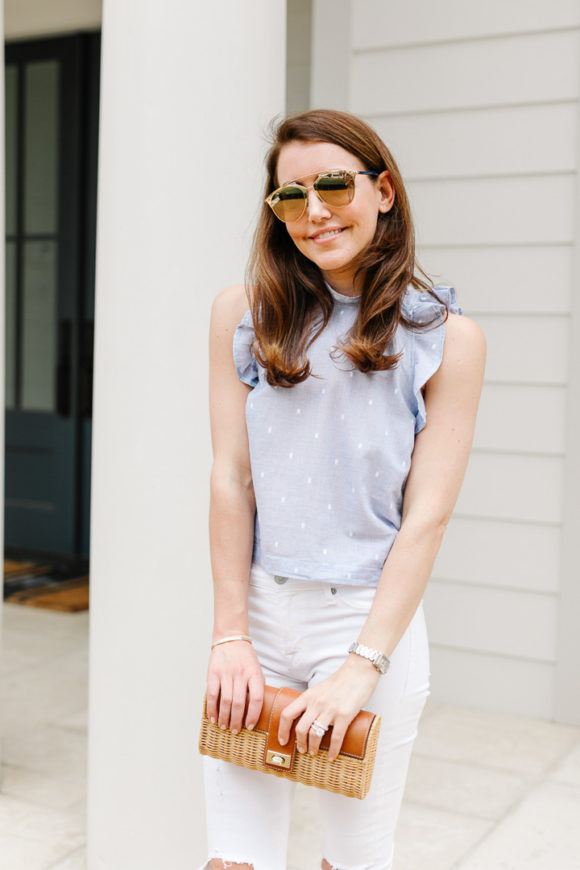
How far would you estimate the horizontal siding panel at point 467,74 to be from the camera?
3.27 m

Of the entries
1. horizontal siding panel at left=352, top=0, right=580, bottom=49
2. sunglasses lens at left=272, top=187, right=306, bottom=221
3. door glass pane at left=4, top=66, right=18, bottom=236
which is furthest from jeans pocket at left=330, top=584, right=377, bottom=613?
door glass pane at left=4, top=66, right=18, bottom=236

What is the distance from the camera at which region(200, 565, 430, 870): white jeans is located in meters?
1.38

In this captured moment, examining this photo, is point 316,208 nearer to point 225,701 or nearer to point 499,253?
point 225,701

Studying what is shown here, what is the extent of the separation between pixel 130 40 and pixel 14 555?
3890 millimetres

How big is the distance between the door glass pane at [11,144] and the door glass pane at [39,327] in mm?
203

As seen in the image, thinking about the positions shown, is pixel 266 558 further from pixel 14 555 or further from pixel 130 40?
pixel 14 555

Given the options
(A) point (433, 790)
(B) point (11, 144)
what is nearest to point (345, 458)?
(A) point (433, 790)

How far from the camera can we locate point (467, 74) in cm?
339

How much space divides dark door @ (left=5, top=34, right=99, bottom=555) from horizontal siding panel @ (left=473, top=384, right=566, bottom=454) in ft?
8.23

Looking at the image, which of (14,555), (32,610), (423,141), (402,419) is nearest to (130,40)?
(402,419)

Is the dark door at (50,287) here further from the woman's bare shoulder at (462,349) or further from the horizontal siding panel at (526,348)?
the woman's bare shoulder at (462,349)

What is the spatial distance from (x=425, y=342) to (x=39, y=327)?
4473mm

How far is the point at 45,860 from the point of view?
2389mm

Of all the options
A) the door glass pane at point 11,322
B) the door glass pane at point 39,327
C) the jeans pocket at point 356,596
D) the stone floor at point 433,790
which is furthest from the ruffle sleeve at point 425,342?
the door glass pane at point 11,322
